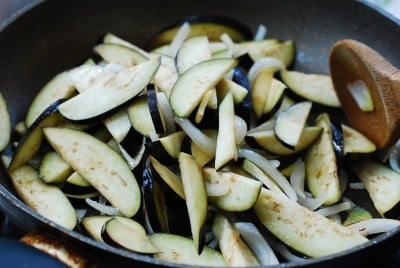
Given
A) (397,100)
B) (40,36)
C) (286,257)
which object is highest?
(40,36)

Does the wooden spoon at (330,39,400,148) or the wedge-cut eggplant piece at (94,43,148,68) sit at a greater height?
the wedge-cut eggplant piece at (94,43,148,68)

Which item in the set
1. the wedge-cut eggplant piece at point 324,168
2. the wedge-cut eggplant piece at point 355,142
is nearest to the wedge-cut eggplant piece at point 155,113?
the wedge-cut eggplant piece at point 324,168

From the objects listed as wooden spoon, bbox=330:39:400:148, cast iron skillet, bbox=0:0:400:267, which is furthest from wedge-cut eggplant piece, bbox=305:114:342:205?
cast iron skillet, bbox=0:0:400:267

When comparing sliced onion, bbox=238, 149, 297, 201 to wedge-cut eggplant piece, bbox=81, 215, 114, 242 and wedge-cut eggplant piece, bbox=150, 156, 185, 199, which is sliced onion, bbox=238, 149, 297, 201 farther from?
wedge-cut eggplant piece, bbox=81, 215, 114, 242

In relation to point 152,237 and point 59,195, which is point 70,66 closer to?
point 59,195

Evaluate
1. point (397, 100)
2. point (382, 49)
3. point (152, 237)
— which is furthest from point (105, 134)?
point (382, 49)
